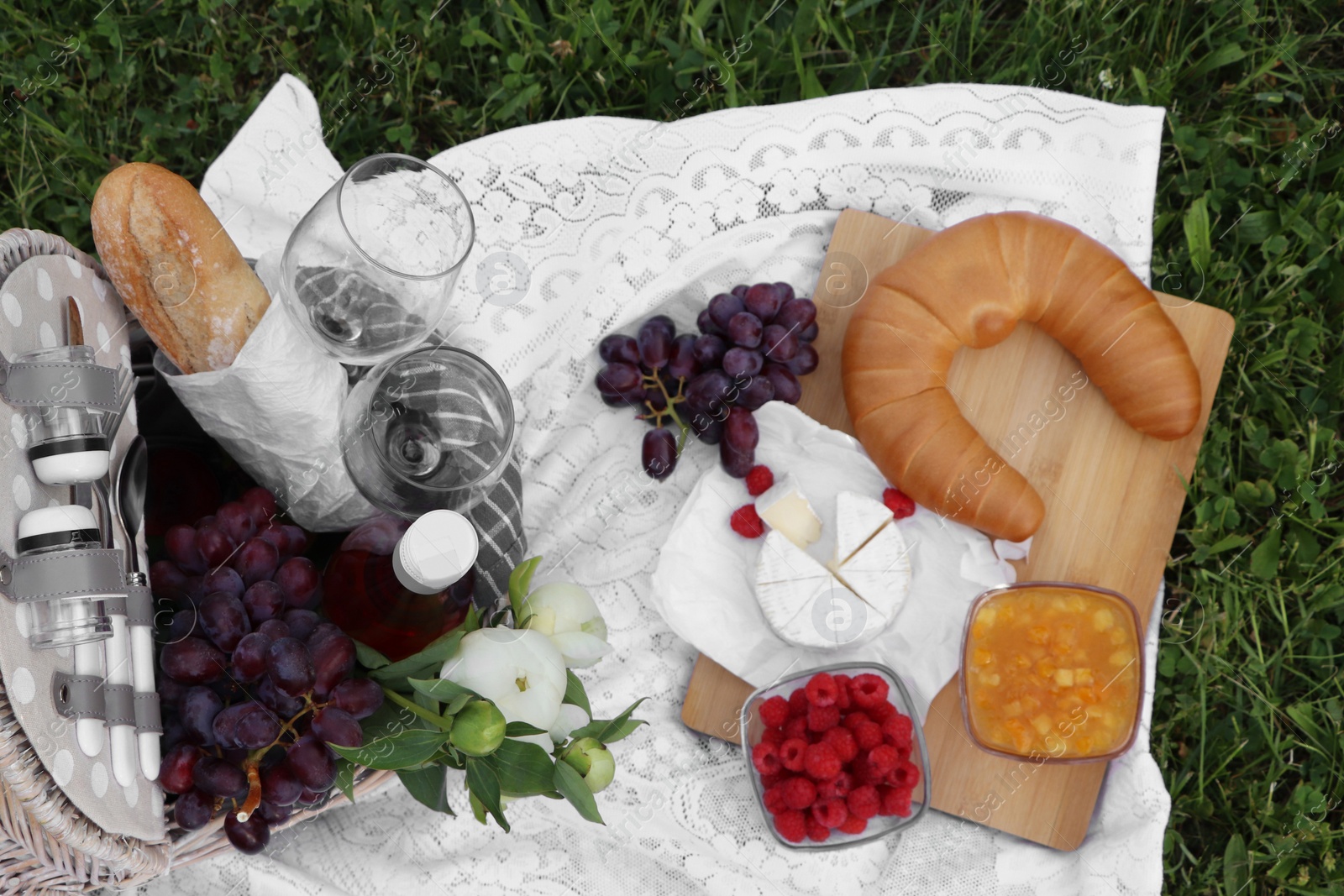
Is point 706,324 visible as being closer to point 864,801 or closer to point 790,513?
point 790,513

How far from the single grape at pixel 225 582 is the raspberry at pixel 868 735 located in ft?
2.10

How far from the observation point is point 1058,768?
1179mm

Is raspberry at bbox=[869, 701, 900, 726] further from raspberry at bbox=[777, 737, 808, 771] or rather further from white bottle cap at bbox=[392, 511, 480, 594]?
white bottle cap at bbox=[392, 511, 480, 594]

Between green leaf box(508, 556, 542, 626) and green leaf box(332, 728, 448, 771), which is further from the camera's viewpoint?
green leaf box(508, 556, 542, 626)

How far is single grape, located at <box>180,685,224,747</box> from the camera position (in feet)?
2.72

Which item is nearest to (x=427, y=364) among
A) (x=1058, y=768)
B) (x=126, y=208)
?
(x=126, y=208)

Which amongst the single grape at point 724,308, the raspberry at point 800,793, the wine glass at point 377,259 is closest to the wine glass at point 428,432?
the wine glass at point 377,259

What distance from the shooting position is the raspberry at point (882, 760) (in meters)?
1.04

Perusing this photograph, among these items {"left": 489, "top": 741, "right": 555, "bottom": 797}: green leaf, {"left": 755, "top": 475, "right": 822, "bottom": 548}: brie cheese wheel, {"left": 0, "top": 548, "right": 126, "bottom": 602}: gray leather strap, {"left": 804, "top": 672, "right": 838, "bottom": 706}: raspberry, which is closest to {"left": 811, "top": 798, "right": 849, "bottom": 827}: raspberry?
{"left": 804, "top": 672, "right": 838, "bottom": 706}: raspberry

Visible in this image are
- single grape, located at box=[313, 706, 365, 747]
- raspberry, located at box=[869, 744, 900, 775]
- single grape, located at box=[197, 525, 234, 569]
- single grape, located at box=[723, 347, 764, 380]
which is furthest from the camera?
single grape, located at box=[723, 347, 764, 380]

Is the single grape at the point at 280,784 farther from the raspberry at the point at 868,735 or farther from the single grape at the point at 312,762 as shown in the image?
the raspberry at the point at 868,735

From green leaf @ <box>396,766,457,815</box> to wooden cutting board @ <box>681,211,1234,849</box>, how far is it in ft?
1.39

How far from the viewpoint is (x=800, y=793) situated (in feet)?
3.47

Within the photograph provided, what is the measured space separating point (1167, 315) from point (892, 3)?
0.61 meters
